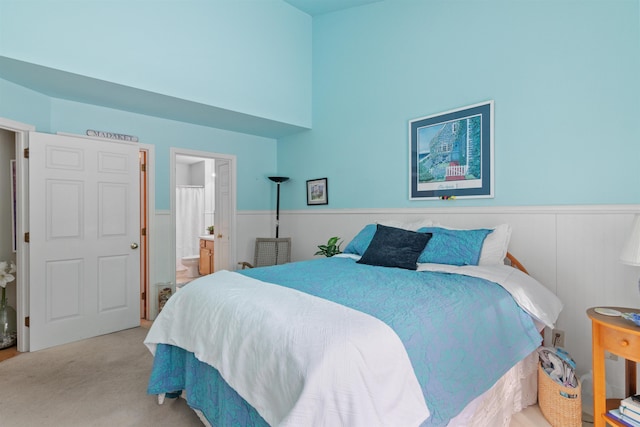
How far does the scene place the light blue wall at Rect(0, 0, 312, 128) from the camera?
2465 mm

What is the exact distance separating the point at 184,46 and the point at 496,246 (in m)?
3.33

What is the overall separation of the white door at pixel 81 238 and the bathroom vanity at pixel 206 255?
2.36m

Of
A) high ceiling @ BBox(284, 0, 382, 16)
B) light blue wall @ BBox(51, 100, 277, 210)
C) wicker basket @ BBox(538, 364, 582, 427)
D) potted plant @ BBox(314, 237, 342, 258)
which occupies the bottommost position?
wicker basket @ BBox(538, 364, 582, 427)

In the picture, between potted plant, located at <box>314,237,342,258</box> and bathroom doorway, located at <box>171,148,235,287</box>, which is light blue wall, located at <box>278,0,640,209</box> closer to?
potted plant, located at <box>314,237,342,258</box>

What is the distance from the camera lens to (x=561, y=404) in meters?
1.85

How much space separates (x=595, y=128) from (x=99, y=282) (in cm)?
454

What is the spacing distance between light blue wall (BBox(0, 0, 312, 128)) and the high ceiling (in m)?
0.11

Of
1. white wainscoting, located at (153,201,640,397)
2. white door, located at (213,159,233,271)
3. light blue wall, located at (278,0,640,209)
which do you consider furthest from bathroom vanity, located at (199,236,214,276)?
white wainscoting, located at (153,201,640,397)

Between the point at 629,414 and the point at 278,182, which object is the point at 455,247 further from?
the point at 278,182

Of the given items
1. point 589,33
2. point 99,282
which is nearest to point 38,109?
point 99,282

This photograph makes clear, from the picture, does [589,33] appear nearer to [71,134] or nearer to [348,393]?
[348,393]

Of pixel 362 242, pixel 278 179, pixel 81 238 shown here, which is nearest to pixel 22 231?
pixel 81 238

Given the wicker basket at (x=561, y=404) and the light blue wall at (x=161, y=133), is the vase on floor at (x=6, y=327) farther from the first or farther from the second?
the wicker basket at (x=561, y=404)

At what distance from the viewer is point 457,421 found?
55.8 inches
